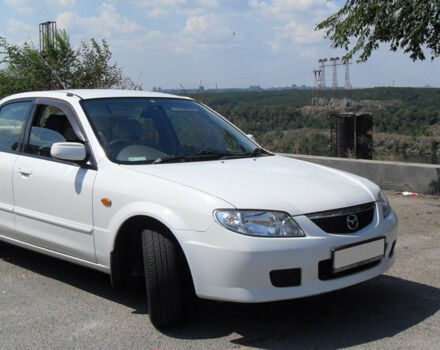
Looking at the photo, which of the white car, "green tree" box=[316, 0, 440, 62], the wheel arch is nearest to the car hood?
the white car

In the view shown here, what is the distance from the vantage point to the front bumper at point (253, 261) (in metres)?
3.61

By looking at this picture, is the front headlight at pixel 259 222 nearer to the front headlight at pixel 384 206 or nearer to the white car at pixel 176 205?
the white car at pixel 176 205

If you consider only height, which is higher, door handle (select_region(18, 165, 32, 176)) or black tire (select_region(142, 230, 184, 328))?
door handle (select_region(18, 165, 32, 176))

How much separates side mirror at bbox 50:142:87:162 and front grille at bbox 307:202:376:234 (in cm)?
178

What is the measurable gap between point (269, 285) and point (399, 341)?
2.96 feet

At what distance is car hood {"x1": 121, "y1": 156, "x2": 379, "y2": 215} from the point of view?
12.4 ft

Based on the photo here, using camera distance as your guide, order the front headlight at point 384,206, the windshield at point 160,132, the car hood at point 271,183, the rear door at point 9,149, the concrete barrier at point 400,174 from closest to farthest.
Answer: the car hood at point 271,183
the front headlight at point 384,206
the windshield at point 160,132
the rear door at point 9,149
the concrete barrier at point 400,174

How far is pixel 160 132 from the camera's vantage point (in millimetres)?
4938

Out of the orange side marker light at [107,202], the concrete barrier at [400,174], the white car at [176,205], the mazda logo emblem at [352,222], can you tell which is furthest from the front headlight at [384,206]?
the concrete barrier at [400,174]

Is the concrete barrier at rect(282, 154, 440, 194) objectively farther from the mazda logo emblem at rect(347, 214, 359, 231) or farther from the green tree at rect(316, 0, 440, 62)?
the mazda logo emblem at rect(347, 214, 359, 231)

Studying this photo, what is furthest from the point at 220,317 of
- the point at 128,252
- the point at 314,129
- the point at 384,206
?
the point at 314,129

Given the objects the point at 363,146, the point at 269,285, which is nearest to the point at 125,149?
the point at 269,285

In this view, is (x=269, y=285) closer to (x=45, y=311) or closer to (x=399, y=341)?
(x=399, y=341)

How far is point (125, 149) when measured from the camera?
181 inches
